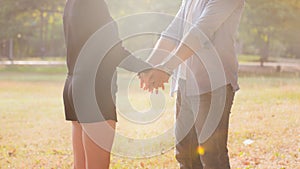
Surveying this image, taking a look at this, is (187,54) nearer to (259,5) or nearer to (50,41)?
(259,5)

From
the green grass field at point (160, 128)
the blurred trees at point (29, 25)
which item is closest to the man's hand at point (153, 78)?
the green grass field at point (160, 128)

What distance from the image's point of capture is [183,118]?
11.2 feet

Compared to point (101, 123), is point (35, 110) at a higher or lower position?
lower

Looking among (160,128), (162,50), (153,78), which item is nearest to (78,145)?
(153,78)

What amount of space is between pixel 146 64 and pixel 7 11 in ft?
91.2

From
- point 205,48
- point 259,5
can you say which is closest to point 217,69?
point 205,48

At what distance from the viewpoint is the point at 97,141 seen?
2.88m

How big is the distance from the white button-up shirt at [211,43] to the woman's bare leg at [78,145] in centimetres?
77

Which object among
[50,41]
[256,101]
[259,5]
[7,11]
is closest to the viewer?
[256,101]

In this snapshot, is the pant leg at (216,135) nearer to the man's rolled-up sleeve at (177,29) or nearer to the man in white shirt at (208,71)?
the man in white shirt at (208,71)

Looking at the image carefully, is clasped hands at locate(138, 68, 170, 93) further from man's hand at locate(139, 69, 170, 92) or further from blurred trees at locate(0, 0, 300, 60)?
blurred trees at locate(0, 0, 300, 60)

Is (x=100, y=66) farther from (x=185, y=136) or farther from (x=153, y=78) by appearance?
(x=185, y=136)

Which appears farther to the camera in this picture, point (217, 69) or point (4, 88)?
point (4, 88)

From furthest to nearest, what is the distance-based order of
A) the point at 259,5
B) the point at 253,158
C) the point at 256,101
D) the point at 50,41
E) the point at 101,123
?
1. the point at 50,41
2. the point at 259,5
3. the point at 256,101
4. the point at 253,158
5. the point at 101,123
